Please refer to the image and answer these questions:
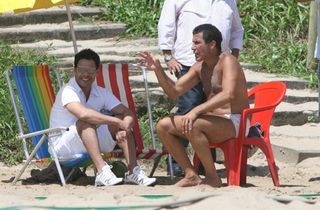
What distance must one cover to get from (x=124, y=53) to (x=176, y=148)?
3.95 metres

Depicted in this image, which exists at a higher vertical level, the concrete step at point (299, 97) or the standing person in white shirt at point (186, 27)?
the standing person in white shirt at point (186, 27)

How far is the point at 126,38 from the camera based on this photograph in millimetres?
12914

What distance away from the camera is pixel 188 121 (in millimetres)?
7961

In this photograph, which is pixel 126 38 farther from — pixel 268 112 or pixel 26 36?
pixel 268 112

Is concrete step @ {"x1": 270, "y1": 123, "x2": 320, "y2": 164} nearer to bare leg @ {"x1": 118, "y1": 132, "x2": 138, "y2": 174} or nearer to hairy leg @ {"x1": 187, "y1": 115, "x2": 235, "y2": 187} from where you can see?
hairy leg @ {"x1": 187, "y1": 115, "x2": 235, "y2": 187}

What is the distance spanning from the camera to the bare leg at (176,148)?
814 cm

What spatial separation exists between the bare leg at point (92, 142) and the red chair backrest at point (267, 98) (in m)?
1.25

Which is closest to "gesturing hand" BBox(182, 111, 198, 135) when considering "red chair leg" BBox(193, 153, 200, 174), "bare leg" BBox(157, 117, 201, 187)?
"bare leg" BBox(157, 117, 201, 187)

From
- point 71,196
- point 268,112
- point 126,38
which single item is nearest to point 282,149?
point 268,112

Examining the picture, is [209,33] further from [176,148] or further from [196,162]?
[196,162]

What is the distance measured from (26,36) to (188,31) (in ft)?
14.6

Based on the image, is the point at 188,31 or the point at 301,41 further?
the point at 301,41

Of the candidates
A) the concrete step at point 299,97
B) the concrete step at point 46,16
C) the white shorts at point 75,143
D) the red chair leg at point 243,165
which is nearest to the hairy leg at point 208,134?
the red chair leg at point 243,165

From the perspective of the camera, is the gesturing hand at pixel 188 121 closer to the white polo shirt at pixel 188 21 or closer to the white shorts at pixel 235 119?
the white shorts at pixel 235 119
